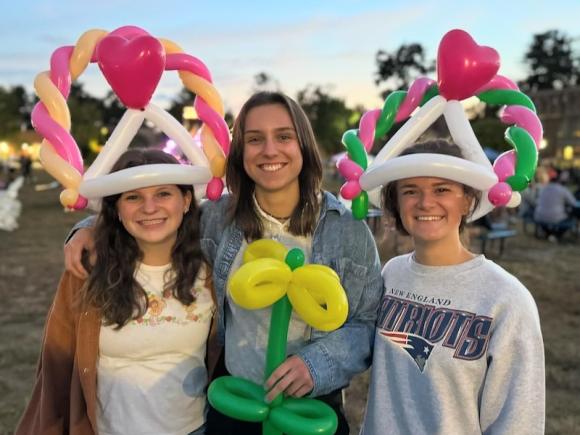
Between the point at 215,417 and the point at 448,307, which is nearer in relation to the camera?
the point at 448,307

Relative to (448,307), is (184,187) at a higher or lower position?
higher

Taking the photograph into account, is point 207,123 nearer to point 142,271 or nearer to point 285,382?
point 142,271

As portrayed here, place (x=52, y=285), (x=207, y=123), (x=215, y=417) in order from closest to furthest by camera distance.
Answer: (x=215, y=417) → (x=207, y=123) → (x=52, y=285)

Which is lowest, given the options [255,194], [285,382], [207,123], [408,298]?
[285,382]

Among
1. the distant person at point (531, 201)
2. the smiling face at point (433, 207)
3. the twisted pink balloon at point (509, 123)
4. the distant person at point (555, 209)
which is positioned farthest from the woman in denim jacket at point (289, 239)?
the distant person at point (531, 201)

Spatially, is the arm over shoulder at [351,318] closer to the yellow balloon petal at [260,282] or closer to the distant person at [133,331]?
the yellow balloon petal at [260,282]

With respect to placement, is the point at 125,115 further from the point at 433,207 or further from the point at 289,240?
the point at 433,207

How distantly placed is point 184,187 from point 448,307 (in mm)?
1092

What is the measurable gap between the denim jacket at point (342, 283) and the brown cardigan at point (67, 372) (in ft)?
1.61

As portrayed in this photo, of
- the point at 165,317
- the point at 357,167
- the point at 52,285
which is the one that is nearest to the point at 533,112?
the point at 357,167

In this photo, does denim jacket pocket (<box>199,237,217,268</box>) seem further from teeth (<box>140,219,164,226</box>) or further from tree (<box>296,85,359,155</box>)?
tree (<box>296,85,359,155</box>)

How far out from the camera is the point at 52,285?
6844 millimetres

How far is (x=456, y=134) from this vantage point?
73.7 inches

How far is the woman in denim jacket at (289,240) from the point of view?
1.86m
